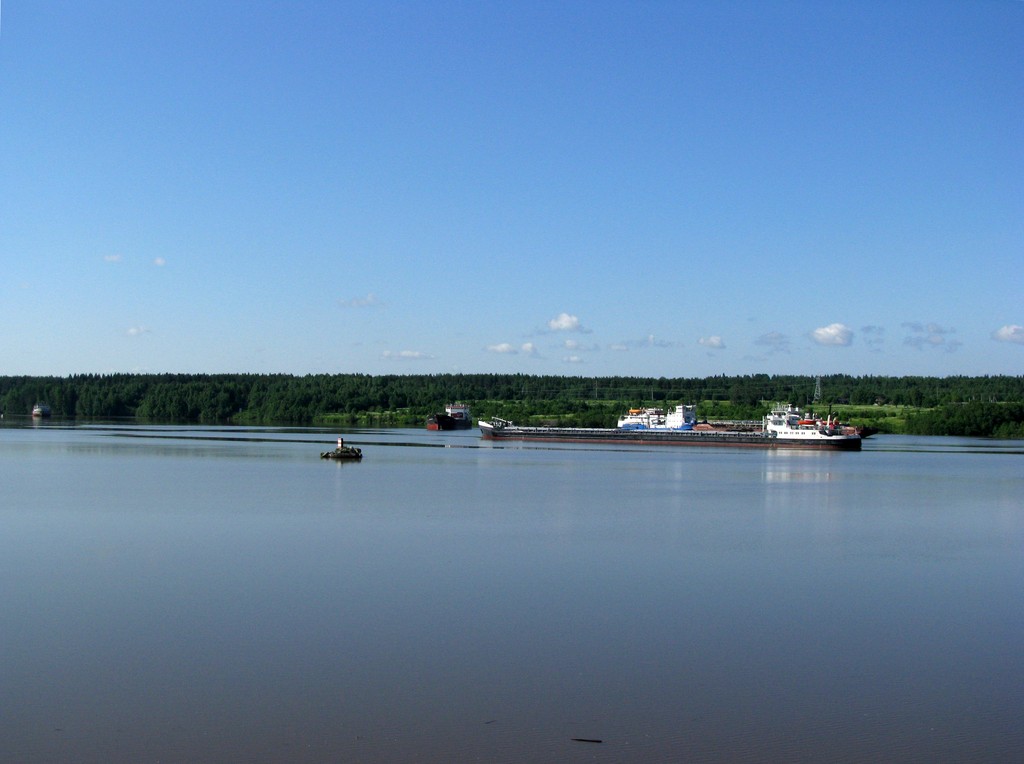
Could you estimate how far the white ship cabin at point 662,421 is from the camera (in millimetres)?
69188

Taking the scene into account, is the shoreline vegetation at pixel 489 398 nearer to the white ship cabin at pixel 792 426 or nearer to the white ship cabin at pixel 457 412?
the white ship cabin at pixel 457 412

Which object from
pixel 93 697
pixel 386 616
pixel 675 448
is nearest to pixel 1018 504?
pixel 386 616

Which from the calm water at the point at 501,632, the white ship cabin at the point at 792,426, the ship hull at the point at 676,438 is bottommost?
the calm water at the point at 501,632

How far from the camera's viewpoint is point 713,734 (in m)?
8.11

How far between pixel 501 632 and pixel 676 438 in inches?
2164

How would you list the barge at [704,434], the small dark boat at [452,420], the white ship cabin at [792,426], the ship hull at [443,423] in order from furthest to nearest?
the small dark boat at [452,420], the ship hull at [443,423], the white ship cabin at [792,426], the barge at [704,434]

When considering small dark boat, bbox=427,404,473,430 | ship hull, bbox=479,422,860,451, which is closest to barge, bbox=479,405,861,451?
ship hull, bbox=479,422,860,451

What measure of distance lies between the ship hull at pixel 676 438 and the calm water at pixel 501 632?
35503mm

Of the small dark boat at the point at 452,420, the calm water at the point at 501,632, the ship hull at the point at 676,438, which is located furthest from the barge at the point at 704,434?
the calm water at the point at 501,632

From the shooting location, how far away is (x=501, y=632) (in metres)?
11.1

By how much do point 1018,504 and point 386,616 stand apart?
65.2 feet

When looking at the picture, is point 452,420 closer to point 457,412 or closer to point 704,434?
point 457,412

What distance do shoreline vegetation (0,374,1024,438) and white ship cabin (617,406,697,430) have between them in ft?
49.9

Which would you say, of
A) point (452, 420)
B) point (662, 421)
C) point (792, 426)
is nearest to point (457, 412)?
point (452, 420)
